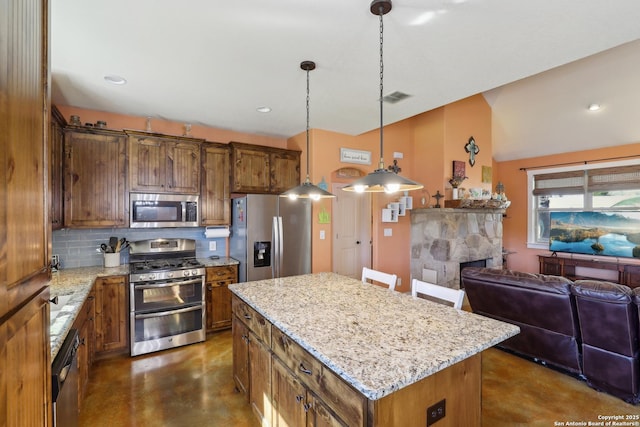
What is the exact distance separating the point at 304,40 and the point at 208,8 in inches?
25.9

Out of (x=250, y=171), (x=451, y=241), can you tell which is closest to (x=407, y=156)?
(x=451, y=241)

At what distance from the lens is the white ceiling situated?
6.05 ft

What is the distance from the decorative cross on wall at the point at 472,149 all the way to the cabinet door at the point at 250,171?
3428 mm

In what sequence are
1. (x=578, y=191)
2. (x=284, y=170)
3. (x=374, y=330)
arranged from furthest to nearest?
(x=578, y=191) < (x=284, y=170) < (x=374, y=330)

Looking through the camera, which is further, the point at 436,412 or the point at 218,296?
the point at 218,296

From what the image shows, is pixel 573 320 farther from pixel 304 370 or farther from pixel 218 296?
pixel 218 296

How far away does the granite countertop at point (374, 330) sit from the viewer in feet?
4.00

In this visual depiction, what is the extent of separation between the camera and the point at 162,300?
3432 mm

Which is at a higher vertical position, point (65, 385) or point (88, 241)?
point (88, 241)

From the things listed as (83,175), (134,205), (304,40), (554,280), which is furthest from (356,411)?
(83,175)

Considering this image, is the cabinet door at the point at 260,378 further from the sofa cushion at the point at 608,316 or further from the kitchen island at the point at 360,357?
the sofa cushion at the point at 608,316

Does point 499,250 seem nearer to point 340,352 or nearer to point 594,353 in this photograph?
point 594,353

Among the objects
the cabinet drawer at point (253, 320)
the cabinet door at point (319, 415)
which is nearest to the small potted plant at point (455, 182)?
the cabinet drawer at point (253, 320)

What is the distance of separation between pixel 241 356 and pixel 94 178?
266 centimetres
